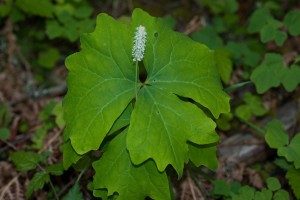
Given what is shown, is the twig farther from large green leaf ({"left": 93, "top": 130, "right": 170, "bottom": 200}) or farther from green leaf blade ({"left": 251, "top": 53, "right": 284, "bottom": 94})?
green leaf blade ({"left": 251, "top": 53, "right": 284, "bottom": 94})

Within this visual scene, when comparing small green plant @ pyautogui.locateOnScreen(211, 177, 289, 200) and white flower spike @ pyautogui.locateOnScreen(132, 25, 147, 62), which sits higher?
white flower spike @ pyautogui.locateOnScreen(132, 25, 147, 62)

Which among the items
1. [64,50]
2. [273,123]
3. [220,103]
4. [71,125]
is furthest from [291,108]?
[64,50]

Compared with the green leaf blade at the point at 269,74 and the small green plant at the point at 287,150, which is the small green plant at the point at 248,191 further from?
the green leaf blade at the point at 269,74

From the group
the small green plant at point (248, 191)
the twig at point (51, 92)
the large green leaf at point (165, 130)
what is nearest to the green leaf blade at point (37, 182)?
the large green leaf at point (165, 130)

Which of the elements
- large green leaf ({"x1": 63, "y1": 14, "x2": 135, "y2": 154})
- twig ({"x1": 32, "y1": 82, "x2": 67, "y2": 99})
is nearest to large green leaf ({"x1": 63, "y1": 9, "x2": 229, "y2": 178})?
large green leaf ({"x1": 63, "y1": 14, "x2": 135, "y2": 154})

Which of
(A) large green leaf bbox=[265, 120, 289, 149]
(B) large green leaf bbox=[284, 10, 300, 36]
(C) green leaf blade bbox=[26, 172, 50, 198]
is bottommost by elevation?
(C) green leaf blade bbox=[26, 172, 50, 198]

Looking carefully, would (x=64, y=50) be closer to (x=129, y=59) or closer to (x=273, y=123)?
(x=129, y=59)

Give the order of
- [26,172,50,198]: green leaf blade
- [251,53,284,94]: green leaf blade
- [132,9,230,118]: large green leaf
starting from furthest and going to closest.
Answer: [251,53,284,94]: green leaf blade → [26,172,50,198]: green leaf blade → [132,9,230,118]: large green leaf
